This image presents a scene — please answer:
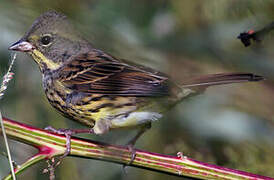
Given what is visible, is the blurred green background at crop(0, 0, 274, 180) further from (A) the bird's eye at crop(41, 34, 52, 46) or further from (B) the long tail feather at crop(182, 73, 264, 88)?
(A) the bird's eye at crop(41, 34, 52, 46)

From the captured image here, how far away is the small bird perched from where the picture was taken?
3.11 metres

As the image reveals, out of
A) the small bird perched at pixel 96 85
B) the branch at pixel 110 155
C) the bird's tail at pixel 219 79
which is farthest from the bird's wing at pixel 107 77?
the branch at pixel 110 155

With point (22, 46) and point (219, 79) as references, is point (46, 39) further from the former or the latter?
point (219, 79)

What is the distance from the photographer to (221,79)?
9.31ft

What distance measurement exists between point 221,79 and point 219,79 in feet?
0.05

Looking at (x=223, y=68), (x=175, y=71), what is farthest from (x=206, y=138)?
(x=175, y=71)

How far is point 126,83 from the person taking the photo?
3207 mm

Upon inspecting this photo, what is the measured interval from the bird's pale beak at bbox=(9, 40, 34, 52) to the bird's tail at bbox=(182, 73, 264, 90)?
3.67 ft

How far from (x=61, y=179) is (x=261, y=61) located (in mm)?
1477

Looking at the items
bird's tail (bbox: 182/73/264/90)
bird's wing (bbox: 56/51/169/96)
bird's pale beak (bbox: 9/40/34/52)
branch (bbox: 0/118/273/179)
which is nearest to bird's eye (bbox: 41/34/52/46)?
bird's pale beak (bbox: 9/40/34/52)

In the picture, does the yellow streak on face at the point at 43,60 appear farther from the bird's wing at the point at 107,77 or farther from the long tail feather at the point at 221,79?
the long tail feather at the point at 221,79

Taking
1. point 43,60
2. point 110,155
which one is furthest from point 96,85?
point 110,155

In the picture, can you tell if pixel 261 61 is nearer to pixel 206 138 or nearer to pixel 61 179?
A: pixel 206 138

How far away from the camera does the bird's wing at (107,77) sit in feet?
10.5
